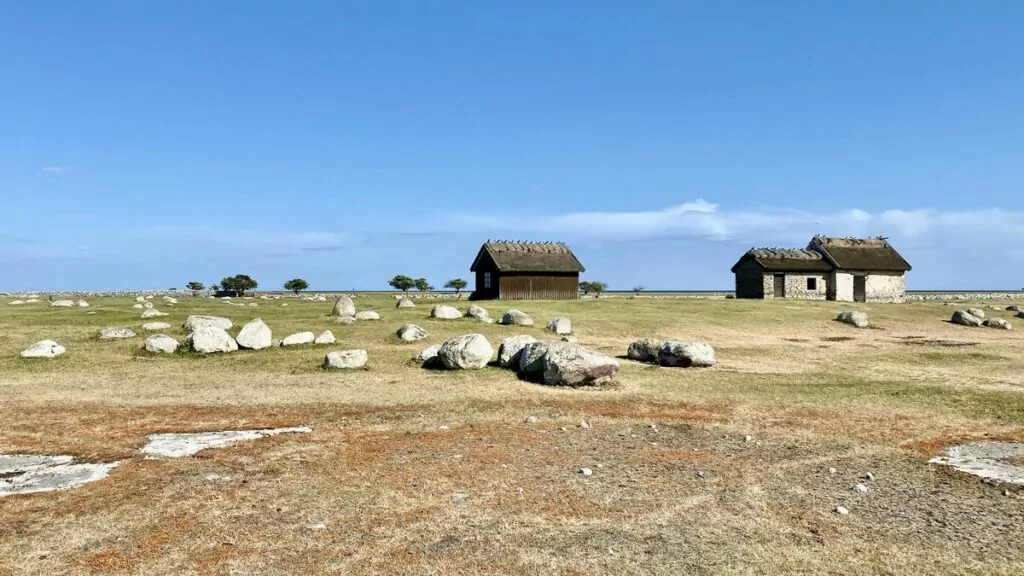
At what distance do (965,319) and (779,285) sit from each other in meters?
19.4

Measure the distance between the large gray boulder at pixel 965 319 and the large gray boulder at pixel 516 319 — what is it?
30971 mm

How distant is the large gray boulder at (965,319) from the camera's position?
44.2 meters

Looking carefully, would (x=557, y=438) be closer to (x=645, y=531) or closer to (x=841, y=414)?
(x=645, y=531)

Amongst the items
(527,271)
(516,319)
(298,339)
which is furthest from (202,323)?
(527,271)

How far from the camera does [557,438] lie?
44.0 feet

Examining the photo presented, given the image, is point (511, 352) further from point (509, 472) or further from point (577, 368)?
point (509, 472)

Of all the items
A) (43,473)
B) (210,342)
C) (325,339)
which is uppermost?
(210,342)

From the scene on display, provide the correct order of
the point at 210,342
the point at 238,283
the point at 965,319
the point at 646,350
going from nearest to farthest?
the point at 646,350 → the point at 210,342 → the point at 965,319 → the point at 238,283

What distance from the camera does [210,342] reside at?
1025 inches

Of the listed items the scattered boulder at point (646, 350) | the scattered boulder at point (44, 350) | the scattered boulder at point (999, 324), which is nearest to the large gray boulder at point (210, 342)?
the scattered boulder at point (44, 350)

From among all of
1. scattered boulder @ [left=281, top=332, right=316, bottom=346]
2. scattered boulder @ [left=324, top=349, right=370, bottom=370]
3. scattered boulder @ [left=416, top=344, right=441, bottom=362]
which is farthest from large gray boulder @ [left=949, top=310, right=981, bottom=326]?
scattered boulder @ [left=281, top=332, right=316, bottom=346]

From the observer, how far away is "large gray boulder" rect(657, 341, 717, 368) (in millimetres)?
24109

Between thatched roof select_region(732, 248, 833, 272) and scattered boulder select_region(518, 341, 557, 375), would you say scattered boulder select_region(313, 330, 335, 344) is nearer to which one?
scattered boulder select_region(518, 341, 557, 375)

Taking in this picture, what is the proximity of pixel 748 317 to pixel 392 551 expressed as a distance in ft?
134
